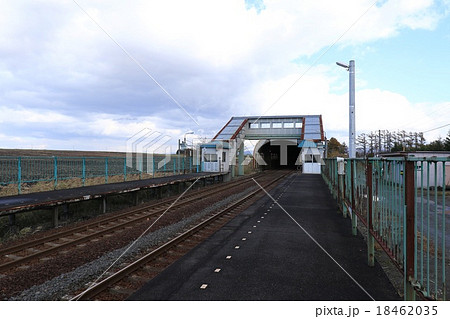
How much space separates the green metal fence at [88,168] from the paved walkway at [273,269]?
451 inches

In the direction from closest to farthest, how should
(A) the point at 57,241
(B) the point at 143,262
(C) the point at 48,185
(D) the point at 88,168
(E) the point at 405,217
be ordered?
(E) the point at 405,217
(B) the point at 143,262
(A) the point at 57,241
(C) the point at 48,185
(D) the point at 88,168

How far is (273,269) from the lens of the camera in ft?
17.7

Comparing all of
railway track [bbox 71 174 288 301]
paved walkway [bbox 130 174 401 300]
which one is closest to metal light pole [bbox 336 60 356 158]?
paved walkway [bbox 130 174 401 300]

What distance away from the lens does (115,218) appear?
35.9 ft

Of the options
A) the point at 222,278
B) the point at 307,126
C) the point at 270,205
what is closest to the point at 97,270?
the point at 222,278

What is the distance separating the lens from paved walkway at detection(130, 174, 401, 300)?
438 centimetres

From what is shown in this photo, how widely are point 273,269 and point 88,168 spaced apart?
23.7 metres

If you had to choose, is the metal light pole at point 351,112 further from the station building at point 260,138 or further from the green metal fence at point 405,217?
the station building at point 260,138

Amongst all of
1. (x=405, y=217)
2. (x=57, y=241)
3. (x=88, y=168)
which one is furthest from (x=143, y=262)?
(x=88, y=168)

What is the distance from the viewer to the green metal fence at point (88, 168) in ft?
56.1

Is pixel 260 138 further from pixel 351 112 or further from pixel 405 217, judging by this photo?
pixel 405 217

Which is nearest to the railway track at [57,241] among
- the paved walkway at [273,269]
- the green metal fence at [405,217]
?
the paved walkway at [273,269]

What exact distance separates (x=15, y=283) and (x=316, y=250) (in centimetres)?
598
